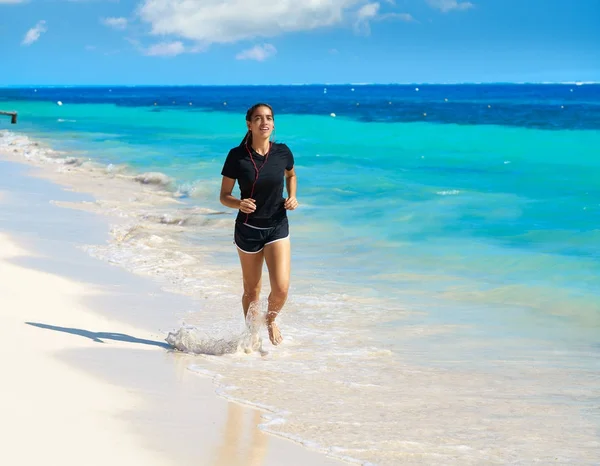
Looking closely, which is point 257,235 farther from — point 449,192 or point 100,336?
point 449,192

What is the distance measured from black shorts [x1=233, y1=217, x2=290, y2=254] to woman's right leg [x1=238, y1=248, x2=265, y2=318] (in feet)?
0.20

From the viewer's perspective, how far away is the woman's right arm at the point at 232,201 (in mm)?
5500

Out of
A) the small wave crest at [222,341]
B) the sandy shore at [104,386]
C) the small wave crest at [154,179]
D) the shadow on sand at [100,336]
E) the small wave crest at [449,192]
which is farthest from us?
the small wave crest at [154,179]

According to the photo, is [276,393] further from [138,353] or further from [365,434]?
[138,353]

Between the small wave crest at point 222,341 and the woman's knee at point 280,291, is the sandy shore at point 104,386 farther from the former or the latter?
the woman's knee at point 280,291

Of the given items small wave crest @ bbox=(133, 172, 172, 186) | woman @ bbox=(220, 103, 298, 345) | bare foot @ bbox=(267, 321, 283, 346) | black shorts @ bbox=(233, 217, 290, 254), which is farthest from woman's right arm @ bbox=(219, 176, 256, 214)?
small wave crest @ bbox=(133, 172, 172, 186)

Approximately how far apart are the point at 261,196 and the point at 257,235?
30 centimetres

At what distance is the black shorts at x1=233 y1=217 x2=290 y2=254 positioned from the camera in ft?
18.9

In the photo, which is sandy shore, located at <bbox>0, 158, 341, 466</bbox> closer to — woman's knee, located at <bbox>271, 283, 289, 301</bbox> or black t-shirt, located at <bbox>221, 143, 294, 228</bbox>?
woman's knee, located at <bbox>271, 283, 289, 301</bbox>

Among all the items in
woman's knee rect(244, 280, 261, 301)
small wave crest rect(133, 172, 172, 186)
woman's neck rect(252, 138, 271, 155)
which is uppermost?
woman's neck rect(252, 138, 271, 155)

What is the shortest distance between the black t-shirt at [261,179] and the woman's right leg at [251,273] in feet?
0.91

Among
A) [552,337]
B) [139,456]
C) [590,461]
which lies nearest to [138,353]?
[139,456]

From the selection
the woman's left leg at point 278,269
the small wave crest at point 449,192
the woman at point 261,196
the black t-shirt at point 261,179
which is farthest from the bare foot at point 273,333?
the small wave crest at point 449,192

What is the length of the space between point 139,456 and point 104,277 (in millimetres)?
4580
